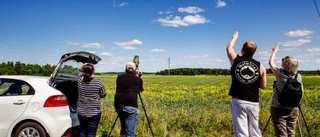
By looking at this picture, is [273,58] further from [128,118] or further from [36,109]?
[36,109]

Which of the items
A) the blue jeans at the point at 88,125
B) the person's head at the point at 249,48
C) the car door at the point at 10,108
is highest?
the person's head at the point at 249,48

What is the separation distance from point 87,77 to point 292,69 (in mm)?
3759

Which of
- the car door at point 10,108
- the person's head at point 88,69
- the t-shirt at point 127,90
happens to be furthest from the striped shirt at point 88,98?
the car door at point 10,108

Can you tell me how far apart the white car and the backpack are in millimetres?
4062

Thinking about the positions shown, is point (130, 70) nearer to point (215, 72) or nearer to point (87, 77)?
point (87, 77)

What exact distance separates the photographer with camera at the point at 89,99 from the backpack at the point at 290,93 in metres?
3.37

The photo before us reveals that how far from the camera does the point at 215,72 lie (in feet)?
433

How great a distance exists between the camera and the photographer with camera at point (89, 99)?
755 cm

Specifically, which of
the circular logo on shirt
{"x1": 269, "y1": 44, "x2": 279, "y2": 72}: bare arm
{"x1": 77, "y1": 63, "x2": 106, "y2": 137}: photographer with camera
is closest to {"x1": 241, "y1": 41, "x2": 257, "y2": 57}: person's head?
the circular logo on shirt

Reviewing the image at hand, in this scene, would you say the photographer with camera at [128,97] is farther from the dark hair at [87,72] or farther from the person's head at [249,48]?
the person's head at [249,48]

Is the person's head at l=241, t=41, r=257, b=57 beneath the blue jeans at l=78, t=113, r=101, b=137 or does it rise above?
above

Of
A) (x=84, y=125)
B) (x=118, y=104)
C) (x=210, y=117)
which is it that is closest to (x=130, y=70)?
(x=118, y=104)

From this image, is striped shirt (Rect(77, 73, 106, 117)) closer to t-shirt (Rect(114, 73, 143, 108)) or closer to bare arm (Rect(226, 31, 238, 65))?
t-shirt (Rect(114, 73, 143, 108))

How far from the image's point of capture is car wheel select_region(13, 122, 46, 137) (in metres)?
7.87
